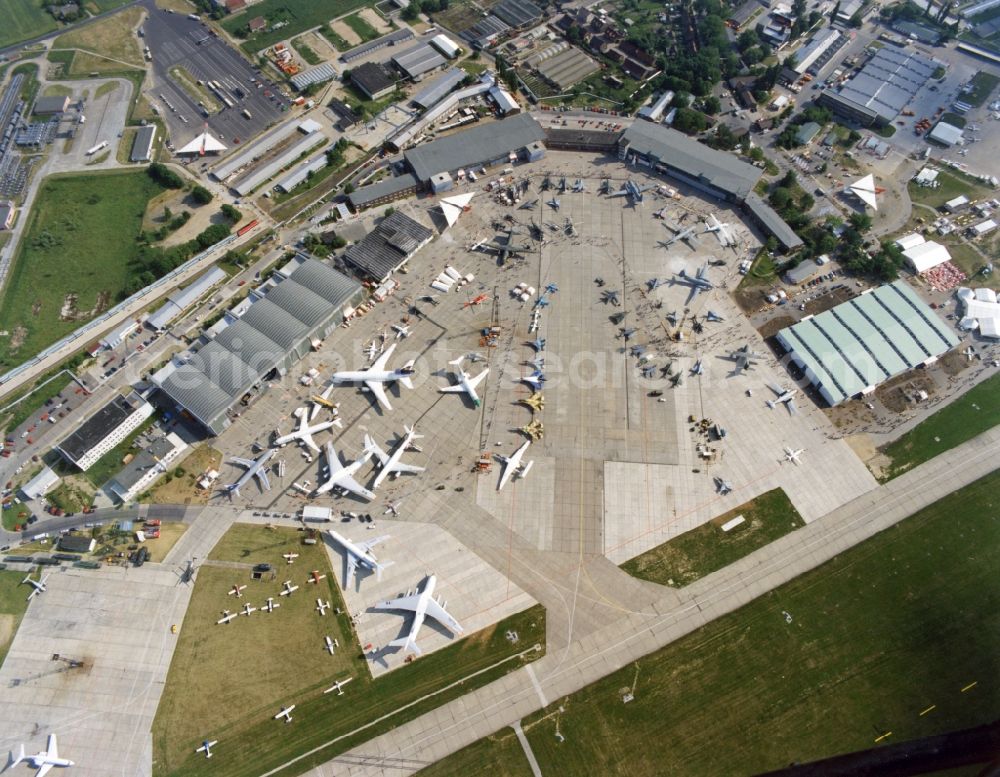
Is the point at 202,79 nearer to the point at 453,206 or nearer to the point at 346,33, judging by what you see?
the point at 346,33

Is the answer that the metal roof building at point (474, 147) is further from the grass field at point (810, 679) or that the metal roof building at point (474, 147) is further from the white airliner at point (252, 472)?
the grass field at point (810, 679)

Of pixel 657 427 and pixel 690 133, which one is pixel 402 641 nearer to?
pixel 657 427

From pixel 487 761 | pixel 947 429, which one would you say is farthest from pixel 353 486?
pixel 947 429

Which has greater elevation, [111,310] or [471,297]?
[111,310]

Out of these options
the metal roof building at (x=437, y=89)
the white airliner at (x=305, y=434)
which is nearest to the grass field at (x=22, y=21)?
the metal roof building at (x=437, y=89)

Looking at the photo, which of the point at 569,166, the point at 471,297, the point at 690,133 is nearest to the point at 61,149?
the point at 471,297

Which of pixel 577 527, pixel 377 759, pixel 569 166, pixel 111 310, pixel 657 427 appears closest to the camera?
pixel 377 759
